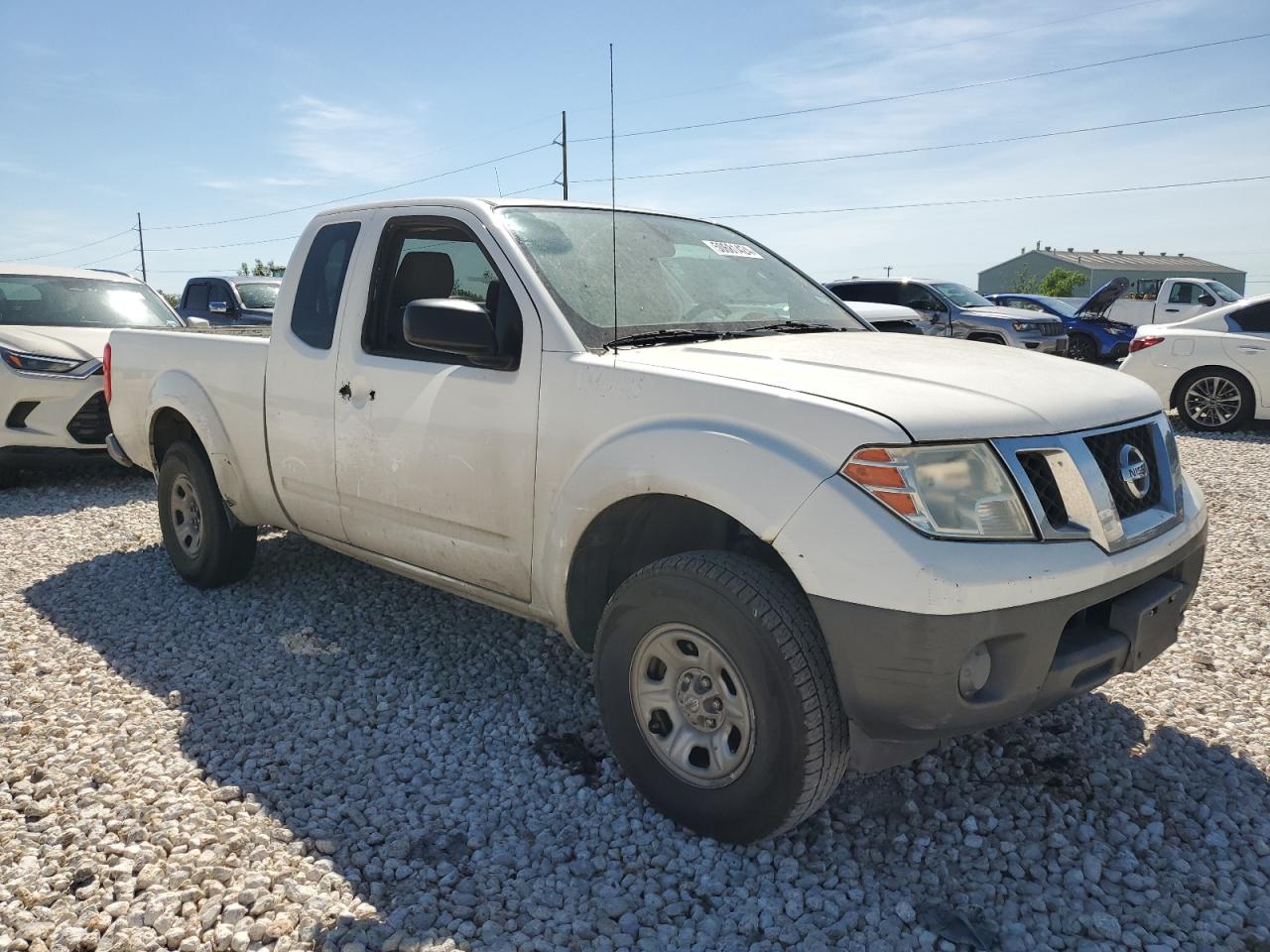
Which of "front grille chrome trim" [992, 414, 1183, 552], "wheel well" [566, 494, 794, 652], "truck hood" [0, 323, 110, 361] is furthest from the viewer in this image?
"truck hood" [0, 323, 110, 361]

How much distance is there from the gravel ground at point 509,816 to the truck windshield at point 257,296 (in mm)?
10112

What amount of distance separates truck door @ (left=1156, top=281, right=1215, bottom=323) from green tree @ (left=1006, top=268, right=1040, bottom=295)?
195ft

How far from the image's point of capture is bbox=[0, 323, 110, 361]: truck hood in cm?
770

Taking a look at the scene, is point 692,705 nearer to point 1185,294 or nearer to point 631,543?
point 631,543

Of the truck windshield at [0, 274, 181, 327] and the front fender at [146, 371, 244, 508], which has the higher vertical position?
the truck windshield at [0, 274, 181, 327]

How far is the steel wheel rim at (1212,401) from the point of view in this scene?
33.6 ft

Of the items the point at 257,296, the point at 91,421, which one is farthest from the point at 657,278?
the point at 257,296

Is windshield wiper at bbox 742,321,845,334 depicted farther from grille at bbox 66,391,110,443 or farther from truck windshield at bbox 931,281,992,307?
truck windshield at bbox 931,281,992,307

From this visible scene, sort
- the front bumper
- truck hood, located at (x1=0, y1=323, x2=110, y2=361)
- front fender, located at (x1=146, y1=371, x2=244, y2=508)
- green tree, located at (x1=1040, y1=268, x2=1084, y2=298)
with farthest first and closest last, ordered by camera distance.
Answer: green tree, located at (x1=1040, y1=268, x2=1084, y2=298) → truck hood, located at (x1=0, y1=323, x2=110, y2=361) → the front bumper → front fender, located at (x1=146, y1=371, x2=244, y2=508)

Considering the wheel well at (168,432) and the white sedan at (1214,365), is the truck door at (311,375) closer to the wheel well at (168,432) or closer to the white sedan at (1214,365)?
the wheel well at (168,432)

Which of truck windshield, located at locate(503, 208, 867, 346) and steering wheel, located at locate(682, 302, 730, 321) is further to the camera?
steering wheel, located at locate(682, 302, 730, 321)

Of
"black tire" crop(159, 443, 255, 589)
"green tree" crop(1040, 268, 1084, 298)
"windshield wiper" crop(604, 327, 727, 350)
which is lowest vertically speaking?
"black tire" crop(159, 443, 255, 589)

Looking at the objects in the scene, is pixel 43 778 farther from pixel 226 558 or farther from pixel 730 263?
pixel 730 263

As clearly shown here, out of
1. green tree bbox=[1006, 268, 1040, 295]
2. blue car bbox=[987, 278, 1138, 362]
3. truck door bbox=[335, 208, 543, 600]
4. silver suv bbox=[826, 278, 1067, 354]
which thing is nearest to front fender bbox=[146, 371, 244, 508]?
truck door bbox=[335, 208, 543, 600]
